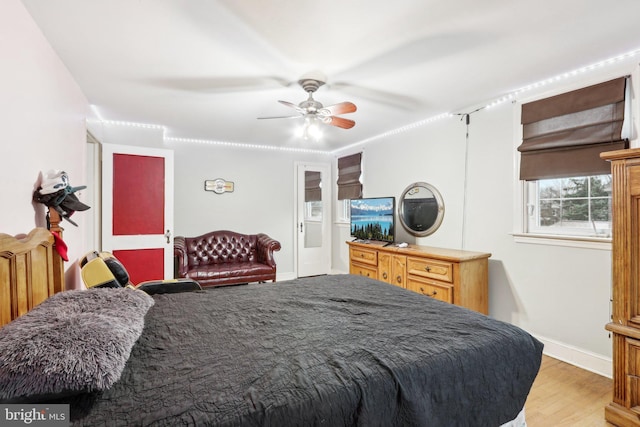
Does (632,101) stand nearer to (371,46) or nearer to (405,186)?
(371,46)

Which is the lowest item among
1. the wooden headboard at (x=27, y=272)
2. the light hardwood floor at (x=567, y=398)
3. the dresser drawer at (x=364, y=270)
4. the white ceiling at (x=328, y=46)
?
the light hardwood floor at (x=567, y=398)

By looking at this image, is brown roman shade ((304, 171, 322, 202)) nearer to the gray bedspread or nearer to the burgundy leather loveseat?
the burgundy leather loveseat

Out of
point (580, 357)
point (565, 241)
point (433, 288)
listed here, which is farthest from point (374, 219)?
point (580, 357)

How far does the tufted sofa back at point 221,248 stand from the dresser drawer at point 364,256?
1.74m

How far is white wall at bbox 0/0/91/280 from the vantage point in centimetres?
159

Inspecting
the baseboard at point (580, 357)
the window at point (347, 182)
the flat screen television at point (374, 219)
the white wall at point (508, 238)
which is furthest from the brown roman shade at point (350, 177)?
the baseboard at point (580, 357)

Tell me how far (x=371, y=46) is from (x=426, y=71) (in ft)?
2.25

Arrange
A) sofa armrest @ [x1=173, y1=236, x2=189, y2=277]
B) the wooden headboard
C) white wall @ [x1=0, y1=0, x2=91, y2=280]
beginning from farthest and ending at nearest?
sofa armrest @ [x1=173, y1=236, x2=189, y2=277] < white wall @ [x1=0, y1=0, x2=91, y2=280] < the wooden headboard

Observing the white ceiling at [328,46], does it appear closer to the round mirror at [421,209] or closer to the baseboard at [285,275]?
the round mirror at [421,209]

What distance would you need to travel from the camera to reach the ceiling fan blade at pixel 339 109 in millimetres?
2638

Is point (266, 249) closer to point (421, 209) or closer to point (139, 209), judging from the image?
point (139, 209)

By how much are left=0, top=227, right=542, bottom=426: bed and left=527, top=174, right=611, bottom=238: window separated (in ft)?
5.91

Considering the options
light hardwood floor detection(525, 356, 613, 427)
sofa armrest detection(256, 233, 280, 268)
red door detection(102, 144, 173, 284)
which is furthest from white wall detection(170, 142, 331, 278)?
light hardwood floor detection(525, 356, 613, 427)

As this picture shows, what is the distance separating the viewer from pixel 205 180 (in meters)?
5.40
